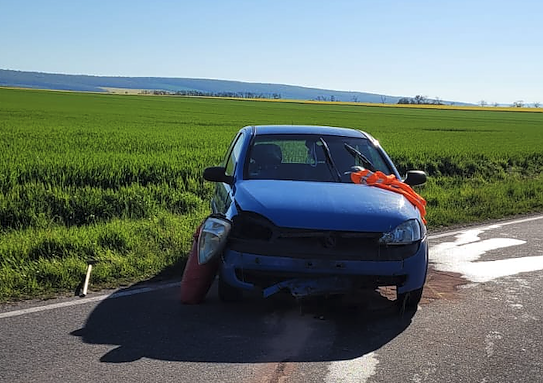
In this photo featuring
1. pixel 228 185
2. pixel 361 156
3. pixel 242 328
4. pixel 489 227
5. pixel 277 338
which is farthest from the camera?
pixel 489 227

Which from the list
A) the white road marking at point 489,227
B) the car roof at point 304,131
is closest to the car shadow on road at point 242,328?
the car roof at point 304,131

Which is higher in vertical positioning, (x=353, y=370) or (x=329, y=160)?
(x=329, y=160)

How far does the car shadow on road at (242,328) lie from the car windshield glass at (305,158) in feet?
3.95

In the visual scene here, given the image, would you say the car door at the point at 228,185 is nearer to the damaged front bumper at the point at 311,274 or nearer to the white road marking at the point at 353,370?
the damaged front bumper at the point at 311,274

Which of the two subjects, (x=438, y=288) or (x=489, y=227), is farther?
(x=489, y=227)

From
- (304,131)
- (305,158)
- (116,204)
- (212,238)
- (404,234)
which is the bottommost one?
(116,204)

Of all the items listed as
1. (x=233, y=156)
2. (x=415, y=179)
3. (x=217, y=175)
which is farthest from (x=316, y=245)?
(x=233, y=156)

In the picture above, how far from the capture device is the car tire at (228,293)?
5.15 meters

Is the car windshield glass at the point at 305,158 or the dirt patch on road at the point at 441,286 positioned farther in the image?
the car windshield glass at the point at 305,158

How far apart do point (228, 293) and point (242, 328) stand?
587 millimetres

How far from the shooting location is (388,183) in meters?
5.90

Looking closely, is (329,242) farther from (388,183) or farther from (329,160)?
(329,160)

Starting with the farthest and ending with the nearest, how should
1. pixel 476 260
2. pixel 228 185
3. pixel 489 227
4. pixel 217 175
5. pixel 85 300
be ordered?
1. pixel 489 227
2. pixel 476 260
3. pixel 217 175
4. pixel 228 185
5. pixel 85 300

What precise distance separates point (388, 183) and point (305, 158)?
932 millimetres
